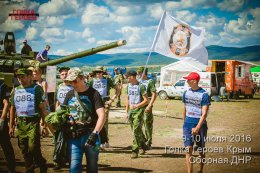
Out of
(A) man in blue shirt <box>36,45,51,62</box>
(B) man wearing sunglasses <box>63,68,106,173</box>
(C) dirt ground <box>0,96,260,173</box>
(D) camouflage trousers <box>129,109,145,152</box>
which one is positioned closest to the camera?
(B) man wearing sunglasses <box>63,68,106,173</box>

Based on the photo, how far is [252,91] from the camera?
30.2 m

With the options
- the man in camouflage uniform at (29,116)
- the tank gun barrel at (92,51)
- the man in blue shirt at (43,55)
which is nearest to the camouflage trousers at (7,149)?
the man in camouflage uniform at (29,116)

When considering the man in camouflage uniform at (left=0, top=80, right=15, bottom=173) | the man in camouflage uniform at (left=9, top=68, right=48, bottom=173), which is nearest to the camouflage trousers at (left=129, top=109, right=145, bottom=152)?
the man in camouflage uniform at (left=9, top=68, right=48, bottom=173)

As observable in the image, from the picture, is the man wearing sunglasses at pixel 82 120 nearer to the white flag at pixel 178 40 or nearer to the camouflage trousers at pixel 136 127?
the camouflage trousers at pixel 136 127

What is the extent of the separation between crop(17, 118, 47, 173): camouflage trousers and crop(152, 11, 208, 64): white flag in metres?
5.11

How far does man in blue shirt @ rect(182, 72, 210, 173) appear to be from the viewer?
241 inches

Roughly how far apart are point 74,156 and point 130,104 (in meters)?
4.12

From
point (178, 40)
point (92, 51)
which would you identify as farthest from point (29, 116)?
point (178, 40)

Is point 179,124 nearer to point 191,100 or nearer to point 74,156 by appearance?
point 191,100

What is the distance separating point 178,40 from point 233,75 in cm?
1951

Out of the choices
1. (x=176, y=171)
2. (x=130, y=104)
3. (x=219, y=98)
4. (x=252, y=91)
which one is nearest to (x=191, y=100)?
(x=176, y=171)

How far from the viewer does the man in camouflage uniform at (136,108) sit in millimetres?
8070

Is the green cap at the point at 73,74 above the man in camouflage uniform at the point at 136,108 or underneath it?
above

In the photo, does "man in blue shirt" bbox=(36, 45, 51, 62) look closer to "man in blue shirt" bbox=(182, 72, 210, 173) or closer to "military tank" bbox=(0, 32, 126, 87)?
"military tank" bbox=(0, 32, 126, 87)
